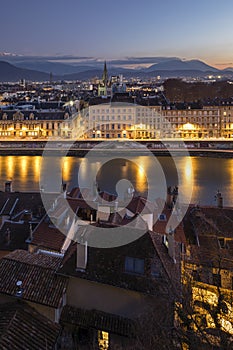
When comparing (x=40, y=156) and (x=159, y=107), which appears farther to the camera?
(x=159, y=107)

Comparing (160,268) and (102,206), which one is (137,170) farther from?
(160,268)

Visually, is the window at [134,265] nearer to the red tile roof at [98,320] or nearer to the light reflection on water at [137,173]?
the red tile roof at [98,320]

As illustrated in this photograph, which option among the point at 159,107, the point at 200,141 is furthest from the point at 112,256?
the point at 159,107

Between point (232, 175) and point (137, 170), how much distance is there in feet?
9.92

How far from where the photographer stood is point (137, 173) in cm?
1262

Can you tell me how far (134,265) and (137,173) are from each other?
33.7 ft

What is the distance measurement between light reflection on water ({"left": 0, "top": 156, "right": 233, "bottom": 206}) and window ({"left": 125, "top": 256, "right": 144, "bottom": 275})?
5.83m

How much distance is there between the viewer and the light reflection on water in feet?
32.3

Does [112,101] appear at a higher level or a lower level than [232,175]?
higher

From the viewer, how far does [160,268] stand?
7.59 feet

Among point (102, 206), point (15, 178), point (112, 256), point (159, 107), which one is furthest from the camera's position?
point (159, 107)

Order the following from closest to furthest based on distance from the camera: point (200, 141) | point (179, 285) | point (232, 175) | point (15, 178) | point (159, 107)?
point (179, 285)
point (15, 178)
point (232, 175)
point (200, 141)
point (159, 107)

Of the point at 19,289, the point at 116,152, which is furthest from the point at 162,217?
the point at 116,152

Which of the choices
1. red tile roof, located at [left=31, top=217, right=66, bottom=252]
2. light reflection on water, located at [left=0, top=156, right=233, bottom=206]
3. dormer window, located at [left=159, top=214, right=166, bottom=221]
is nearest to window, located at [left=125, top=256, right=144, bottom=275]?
red tile roof, located at [left=31, top=217, right=66, bottom=252]
